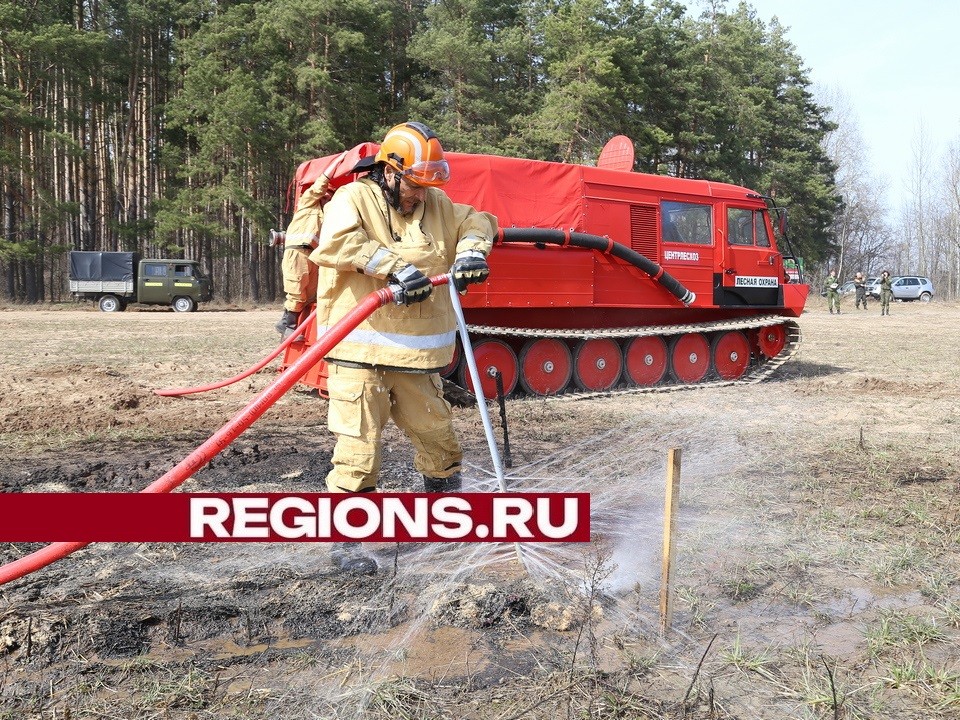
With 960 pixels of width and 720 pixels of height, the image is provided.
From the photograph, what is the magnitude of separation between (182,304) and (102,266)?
3.07 meters

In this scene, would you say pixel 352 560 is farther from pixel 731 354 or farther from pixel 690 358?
pixel 731 354

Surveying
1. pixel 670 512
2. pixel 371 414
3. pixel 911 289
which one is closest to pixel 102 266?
pixel 371 414


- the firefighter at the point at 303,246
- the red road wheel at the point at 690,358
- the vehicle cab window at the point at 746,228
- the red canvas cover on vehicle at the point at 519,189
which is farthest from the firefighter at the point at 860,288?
the firefighter at the point at 303,246

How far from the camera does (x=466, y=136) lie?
31469 millimetres

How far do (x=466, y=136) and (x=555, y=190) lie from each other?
2275 centimetres

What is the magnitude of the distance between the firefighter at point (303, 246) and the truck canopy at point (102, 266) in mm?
23314

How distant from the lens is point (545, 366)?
10125 millimetres

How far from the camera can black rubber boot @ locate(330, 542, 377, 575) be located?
376 centimetres

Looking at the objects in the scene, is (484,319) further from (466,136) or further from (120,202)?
(120,202)

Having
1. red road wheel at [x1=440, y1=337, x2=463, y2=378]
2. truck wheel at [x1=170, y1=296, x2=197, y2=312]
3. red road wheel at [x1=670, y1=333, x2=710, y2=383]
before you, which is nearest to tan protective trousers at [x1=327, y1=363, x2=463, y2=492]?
red road wheel at [x1=440, y1=337, x2=463, y2=378]

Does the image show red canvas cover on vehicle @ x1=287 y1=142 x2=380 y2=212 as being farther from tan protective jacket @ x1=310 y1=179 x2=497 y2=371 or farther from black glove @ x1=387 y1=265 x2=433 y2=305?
black glove @ x1=387 y1=265 x2=433 y2=305

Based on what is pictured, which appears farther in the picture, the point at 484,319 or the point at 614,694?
the point at 484,319

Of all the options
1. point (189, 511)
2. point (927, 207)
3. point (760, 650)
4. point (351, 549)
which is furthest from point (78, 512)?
point (927, 207)

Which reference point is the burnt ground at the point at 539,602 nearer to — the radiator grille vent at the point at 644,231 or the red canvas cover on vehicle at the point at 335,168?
the red canvas cover on vehicle at the point at 335,168
